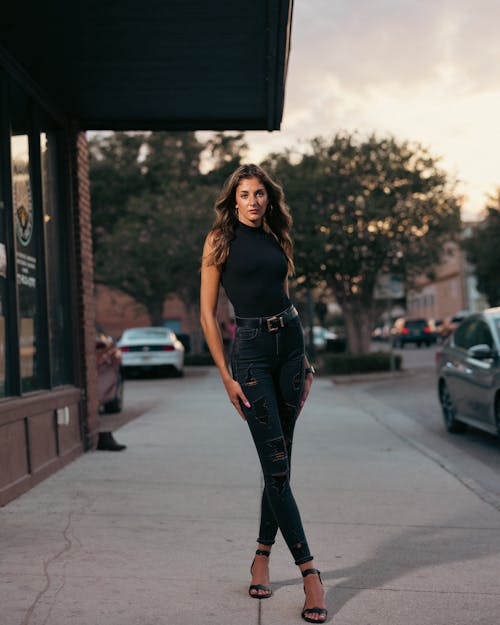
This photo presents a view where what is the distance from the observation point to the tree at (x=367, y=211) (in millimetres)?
25297

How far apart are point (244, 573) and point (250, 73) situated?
475 centimetres

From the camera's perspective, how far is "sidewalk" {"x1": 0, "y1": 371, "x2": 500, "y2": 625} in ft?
13.4

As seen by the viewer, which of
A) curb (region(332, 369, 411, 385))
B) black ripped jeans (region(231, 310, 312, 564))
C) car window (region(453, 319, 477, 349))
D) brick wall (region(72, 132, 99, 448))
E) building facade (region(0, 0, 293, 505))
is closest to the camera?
black ripped jeans (region(231, 310, 312, 564))

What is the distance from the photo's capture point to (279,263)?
163 inches

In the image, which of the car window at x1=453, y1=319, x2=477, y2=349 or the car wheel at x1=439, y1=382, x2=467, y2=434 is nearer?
the car window at x1=453, y1=319, x2=477, y2=349

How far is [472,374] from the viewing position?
1010 cm

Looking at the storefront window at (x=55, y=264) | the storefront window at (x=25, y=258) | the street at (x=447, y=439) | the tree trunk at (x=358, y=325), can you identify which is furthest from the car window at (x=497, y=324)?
the tree trunk at (x=358, y=325)

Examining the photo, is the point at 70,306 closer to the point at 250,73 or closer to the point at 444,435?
the point at 250,73

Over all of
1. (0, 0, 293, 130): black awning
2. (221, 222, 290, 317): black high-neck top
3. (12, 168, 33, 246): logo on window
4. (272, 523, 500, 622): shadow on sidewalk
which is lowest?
(272, 523, 500, 622): shadow on sidewalk

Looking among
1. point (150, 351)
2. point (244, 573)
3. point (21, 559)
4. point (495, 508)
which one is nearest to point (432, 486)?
point (495, 508)

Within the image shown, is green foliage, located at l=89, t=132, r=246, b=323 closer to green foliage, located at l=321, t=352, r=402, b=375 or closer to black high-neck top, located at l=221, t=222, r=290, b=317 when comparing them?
green foliage, located at l=321, t=352, r=402, b=375

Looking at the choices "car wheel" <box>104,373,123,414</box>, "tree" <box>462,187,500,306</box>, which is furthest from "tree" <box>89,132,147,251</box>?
"car wheel" <box>104,373,123,414</box>

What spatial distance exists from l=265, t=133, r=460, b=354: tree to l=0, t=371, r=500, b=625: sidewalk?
1611cm

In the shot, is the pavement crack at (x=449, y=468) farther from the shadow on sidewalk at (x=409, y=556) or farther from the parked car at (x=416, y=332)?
the parked car at (x=416, y=332)
